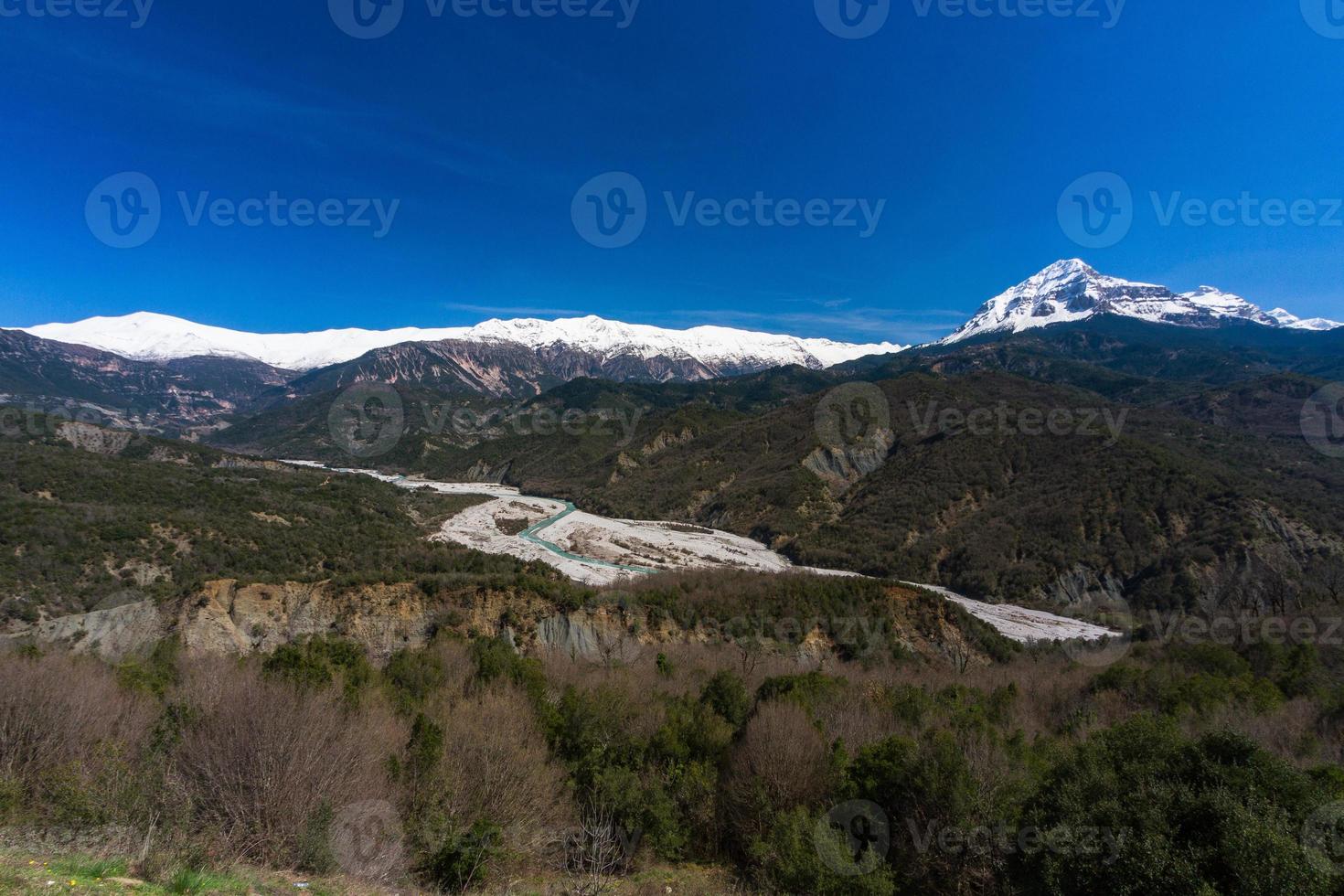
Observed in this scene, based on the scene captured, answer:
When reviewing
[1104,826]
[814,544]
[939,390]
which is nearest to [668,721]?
[1104,826]

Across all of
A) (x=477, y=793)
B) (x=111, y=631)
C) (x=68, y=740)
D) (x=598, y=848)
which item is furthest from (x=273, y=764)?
(x=111, y=631)

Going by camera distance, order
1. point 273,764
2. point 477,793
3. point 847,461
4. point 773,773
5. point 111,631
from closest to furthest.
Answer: point 273,764 < point 477,793 < point 773,773 < point 111,631 < point 847,461

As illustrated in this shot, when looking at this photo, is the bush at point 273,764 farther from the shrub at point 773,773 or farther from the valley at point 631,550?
the valley at point 631,550

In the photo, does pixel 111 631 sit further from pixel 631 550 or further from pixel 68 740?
pixel 631 550

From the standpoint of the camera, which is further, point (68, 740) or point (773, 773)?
point (773, 773)

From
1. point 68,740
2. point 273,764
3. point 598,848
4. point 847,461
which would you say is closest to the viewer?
point 273,764

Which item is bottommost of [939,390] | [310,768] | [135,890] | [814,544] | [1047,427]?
[814,544]

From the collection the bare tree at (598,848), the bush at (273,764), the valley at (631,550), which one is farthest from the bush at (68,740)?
the valley at (631,550)

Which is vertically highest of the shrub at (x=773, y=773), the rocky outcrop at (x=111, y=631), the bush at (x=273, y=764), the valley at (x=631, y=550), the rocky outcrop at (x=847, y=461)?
the rocky outcrop at (x=847, y=461)

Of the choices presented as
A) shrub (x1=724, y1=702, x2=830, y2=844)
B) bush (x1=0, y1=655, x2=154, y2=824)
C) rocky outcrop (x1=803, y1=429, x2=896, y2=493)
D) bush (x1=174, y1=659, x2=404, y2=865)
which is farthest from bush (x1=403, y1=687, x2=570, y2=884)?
rocky outcrop (x1=803, y1=429, x2=896, y2=493)

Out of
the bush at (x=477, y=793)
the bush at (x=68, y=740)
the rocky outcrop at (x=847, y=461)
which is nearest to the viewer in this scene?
the bush at (x=68, y=740)

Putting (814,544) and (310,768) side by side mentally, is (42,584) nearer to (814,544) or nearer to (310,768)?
(310,768)
